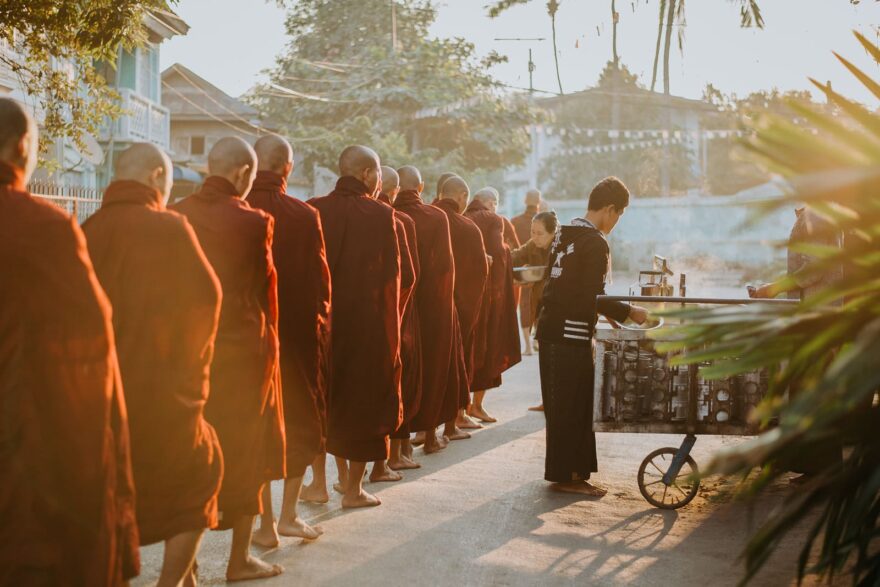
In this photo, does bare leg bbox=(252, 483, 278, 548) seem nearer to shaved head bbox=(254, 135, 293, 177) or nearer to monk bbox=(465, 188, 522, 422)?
shaved head bbox=(254, 135, 293, 177)

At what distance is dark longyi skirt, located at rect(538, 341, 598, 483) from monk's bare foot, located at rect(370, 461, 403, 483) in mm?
1086

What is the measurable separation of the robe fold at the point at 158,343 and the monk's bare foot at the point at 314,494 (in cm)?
289

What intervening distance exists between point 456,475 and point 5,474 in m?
4.95

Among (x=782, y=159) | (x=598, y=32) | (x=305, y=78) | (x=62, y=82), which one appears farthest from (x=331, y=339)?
(x=305, y=78)

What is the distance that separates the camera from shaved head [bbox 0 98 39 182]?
3.70 meters

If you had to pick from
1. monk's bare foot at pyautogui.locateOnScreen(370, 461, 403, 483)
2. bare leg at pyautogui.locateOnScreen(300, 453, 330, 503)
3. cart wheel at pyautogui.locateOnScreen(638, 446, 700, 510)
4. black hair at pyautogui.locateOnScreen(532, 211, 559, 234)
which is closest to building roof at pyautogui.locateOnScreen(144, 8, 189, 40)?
black hair at pyautogui.locateOnScreen(532, 211, 559, 234)

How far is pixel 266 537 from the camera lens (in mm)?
6121

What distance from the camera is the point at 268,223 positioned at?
542cm

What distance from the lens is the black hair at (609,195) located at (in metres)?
7.58

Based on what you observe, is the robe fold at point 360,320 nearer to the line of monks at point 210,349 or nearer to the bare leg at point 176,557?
the line of monks at point 210,349

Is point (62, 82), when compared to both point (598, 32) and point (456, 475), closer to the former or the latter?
point (456, 475)

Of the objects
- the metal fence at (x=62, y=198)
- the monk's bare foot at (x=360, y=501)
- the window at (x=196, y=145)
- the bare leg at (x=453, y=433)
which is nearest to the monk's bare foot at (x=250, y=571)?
the monk's bare foot at (x=360, y=501)

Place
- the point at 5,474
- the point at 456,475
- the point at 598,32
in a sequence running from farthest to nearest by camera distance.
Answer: the point at 598,32, the point at 456,475, the point at 5,474

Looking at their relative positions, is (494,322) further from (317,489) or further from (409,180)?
(317,489)
